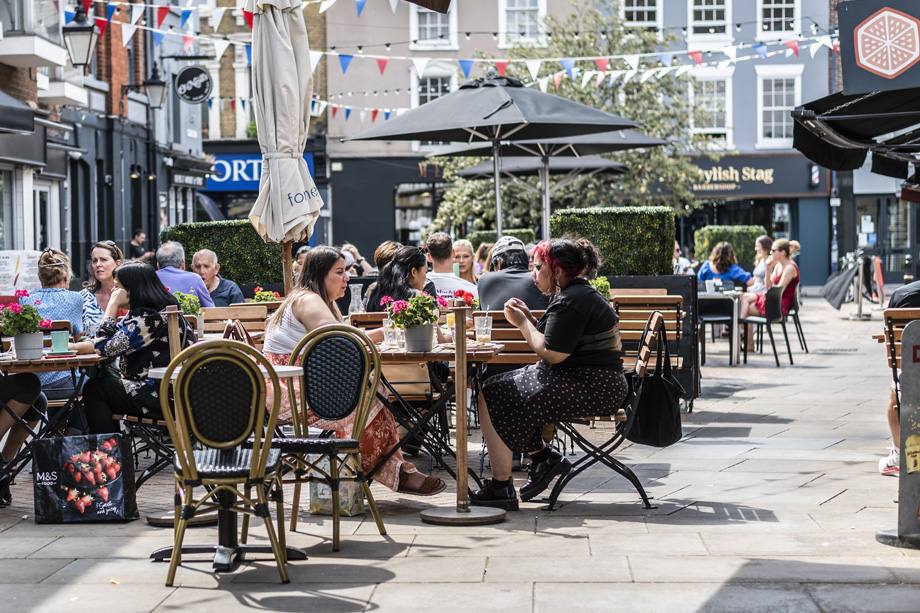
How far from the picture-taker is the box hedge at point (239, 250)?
13.1 meters

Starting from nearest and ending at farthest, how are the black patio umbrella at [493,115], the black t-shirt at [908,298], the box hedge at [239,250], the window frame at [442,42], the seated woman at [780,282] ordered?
the black t-shirt at [908,298], the black patio umbrella at [493,115], the box hedge at [239,250], the seated woman at [780,282], the window frame at [442,42]

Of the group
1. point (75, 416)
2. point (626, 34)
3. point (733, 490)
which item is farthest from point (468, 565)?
point (626, 34)

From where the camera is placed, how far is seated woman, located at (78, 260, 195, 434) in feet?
21.5

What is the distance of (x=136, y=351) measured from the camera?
660 centimetres

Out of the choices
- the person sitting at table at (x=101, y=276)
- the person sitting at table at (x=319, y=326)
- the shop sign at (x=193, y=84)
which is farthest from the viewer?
the shop sign at (x=193, y=84)

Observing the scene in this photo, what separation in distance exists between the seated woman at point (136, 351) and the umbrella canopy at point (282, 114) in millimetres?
1327

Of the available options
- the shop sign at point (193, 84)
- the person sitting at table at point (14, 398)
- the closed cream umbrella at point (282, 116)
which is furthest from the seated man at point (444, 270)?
the shop sign at point (193, 84)

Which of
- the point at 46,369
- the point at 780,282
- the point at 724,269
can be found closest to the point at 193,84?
the point at 724,269

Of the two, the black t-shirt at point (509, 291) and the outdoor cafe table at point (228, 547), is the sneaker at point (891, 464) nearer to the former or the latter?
the black t-shirt at point (509, 291)

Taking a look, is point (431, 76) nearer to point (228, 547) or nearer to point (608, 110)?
point (608, 110)

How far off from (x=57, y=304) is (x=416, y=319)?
2.84 metres

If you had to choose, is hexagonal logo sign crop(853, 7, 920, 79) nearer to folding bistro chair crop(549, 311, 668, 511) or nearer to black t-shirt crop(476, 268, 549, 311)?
folding bistro chair crop(549, 311, 668, 511)

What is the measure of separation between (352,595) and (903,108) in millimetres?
4504

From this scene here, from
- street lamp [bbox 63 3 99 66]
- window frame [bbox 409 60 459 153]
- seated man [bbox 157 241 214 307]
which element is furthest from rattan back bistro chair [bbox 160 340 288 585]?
window frame [bbox 409 60 459 153]
